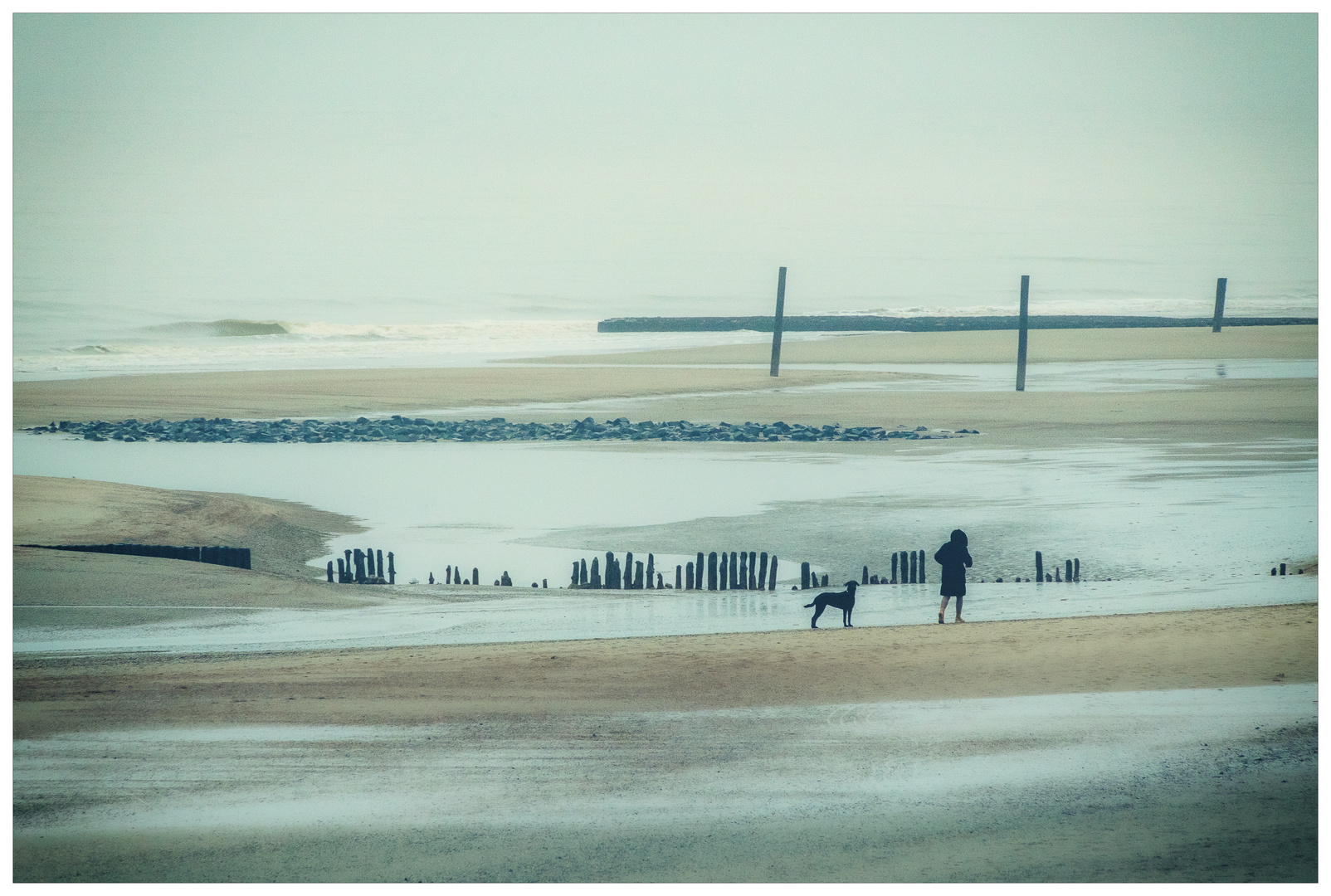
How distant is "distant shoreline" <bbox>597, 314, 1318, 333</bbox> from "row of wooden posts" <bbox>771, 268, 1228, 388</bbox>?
0.45 ft

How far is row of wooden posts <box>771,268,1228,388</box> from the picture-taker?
11348 mm

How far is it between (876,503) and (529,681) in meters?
4.75

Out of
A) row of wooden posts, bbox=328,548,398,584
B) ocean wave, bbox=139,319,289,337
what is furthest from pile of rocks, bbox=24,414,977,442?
row of wooden posts, bbox=328,548,398,584

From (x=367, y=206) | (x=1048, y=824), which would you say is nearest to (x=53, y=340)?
(x=367, y=206)

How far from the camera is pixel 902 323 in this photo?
1750cm

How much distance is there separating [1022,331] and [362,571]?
10150mm

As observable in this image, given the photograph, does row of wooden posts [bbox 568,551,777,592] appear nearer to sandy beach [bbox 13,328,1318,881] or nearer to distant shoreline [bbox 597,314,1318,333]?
sandy beach [bbox 13,328,1318,881]

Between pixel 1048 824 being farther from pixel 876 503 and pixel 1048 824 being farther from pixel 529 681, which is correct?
pixel 876 503

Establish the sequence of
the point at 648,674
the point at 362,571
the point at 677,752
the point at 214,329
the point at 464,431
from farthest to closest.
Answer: the point at 214,329
the point at 464,431
the point at 362,571
the point at 648,674
the point at 677,752

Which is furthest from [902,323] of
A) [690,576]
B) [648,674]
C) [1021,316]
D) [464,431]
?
[648,674]

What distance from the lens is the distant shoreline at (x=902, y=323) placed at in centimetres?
1439

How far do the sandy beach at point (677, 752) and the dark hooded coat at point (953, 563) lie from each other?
0.21 meters

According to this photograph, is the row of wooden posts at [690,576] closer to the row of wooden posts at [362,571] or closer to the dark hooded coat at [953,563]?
the row of wooden posts at [362,571]

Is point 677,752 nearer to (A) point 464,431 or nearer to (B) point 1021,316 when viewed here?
(A) point 464,431
